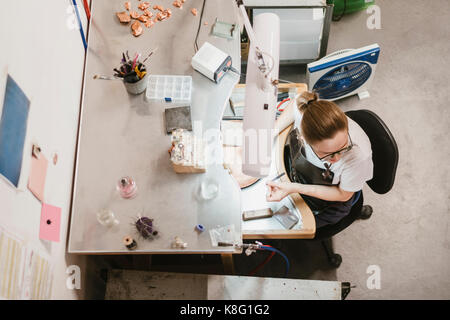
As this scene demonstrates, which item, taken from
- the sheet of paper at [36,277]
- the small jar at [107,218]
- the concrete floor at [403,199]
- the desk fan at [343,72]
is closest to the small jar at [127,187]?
the small jar at [107,218]

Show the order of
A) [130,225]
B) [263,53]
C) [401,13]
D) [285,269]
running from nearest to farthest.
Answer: [263,53] < [130,225] < [285,269] < [401,13]

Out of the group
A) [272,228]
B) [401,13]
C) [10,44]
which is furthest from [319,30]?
[10,44]

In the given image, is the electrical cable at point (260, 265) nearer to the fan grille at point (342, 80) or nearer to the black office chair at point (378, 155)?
the black office chair at point (378, 155)

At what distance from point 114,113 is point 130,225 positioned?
0.56 metres

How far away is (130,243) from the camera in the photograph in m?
1.42

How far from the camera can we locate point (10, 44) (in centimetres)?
108

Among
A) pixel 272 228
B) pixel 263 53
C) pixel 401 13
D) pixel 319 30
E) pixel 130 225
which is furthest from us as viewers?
pixel 401 13

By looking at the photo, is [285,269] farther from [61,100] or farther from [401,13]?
[401,13]

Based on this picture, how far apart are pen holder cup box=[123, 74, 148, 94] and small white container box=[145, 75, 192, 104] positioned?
2 cm

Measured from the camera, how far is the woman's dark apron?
5.68 ft

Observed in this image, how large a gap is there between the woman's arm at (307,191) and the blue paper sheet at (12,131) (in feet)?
3.34

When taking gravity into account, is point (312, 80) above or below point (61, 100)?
above

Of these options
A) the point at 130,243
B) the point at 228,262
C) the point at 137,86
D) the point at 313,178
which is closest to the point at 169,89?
the point at 137,86

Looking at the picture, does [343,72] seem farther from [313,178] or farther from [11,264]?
[11,264]
